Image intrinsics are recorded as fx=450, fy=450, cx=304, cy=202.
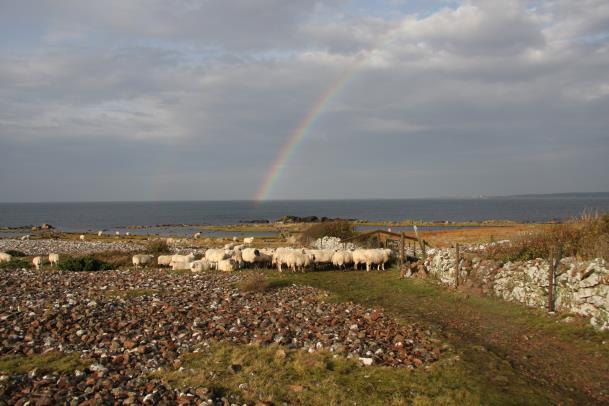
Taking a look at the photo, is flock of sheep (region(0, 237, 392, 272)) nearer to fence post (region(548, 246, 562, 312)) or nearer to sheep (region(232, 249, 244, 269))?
sheep (region(232, 249, 244, 269))

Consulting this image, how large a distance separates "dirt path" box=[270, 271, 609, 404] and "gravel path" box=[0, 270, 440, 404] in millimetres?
1274

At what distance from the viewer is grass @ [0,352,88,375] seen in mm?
10102

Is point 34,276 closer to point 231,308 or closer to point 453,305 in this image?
point 231,308

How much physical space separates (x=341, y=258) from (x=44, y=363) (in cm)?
1879

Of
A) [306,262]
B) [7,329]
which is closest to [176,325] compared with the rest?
[7,329]

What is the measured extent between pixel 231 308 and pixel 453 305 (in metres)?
8.49

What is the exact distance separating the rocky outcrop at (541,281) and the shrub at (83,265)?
69.8 feet

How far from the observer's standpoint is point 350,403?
867 centimetres

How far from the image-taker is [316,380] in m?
9.70

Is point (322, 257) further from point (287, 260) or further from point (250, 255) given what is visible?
point (250, 255)

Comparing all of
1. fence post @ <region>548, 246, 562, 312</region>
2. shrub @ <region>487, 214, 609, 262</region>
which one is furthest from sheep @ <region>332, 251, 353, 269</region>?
fence post @ <region>548, 246, 562, 312</region>

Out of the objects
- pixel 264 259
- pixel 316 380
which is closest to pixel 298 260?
pixel 264 259

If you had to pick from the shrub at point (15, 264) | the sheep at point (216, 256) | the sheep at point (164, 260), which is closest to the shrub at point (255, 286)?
the sheep at point (216, 256)

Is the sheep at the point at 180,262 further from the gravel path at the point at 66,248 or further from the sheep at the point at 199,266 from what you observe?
the gravel path at the point at 66,248
